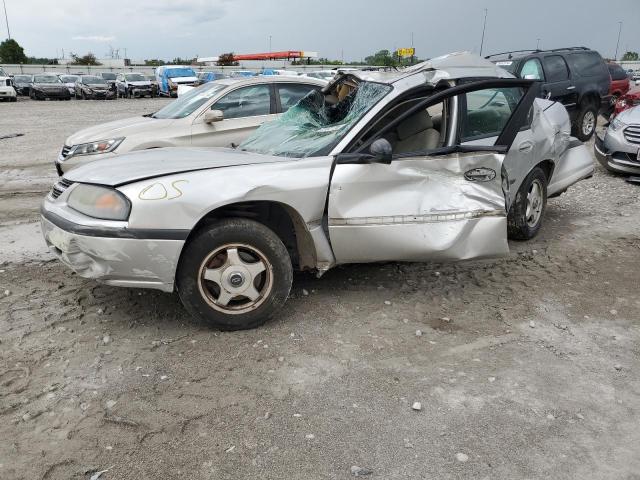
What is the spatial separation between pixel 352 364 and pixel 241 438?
0.92 metres

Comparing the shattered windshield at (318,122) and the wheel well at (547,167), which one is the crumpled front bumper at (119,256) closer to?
the shattered windshield at (318,122)

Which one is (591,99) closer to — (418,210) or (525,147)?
(525,147)

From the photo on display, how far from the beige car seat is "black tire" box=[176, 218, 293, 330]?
135 cm

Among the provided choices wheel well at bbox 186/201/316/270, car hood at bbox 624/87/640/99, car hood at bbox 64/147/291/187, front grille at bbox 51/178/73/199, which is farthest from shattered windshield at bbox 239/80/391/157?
car hood at bbox 624/87/640/99

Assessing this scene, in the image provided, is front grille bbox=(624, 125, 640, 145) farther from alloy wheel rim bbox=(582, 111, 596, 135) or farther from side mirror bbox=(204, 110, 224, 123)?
side mirror bbox=(204, 110, 224, 123)

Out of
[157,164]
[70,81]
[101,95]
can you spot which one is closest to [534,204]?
[157,164]

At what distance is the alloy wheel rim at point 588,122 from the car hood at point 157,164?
405 inches

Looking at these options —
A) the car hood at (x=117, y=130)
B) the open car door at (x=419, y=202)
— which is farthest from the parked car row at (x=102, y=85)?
the open car door at (x=419, y=202)

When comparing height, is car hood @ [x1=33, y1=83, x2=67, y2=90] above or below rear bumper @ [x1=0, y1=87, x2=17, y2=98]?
above

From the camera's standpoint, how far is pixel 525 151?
5180 mm

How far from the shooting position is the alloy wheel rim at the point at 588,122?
476 inches

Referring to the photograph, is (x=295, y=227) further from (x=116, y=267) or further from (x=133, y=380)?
(x=133, y=380)

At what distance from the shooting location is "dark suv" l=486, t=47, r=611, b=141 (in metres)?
11.3

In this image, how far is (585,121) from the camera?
12148mm
